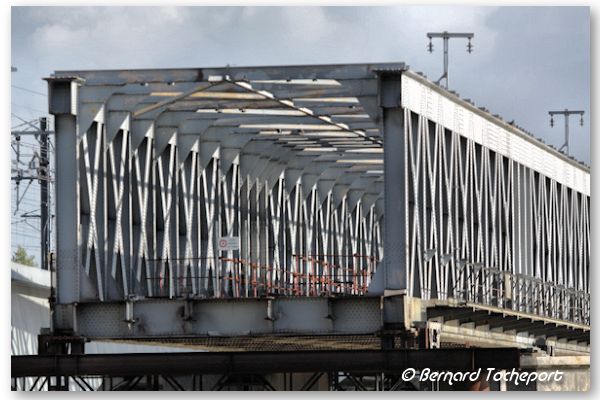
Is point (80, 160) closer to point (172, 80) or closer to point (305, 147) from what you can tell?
point (172, 80)

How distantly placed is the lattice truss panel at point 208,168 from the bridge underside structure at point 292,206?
69mm

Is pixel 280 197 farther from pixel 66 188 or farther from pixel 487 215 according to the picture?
pixel 66 188

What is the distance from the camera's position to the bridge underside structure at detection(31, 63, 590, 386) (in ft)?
184

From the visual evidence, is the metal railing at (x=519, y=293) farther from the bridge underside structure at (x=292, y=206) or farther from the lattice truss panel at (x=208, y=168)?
the lattice truss panel at (x=208, y=168)

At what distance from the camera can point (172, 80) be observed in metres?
58.6

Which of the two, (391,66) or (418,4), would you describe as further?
(391,66)

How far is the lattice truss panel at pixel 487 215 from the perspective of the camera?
198ft

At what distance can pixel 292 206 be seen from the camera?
8706 centimetres

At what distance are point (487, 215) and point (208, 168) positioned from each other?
9212 mm

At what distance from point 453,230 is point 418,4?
19.5 m

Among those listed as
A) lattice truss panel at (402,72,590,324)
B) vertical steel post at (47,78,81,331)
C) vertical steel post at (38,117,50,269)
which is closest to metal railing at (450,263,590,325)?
lattice truss panel at (402,72,590,324)

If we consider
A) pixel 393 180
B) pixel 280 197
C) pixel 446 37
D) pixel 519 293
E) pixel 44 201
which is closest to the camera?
pixel 393 180

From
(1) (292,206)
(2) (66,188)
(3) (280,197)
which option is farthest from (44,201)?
(2) (66,188)

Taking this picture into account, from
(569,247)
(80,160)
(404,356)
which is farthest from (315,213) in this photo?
(404,356)
